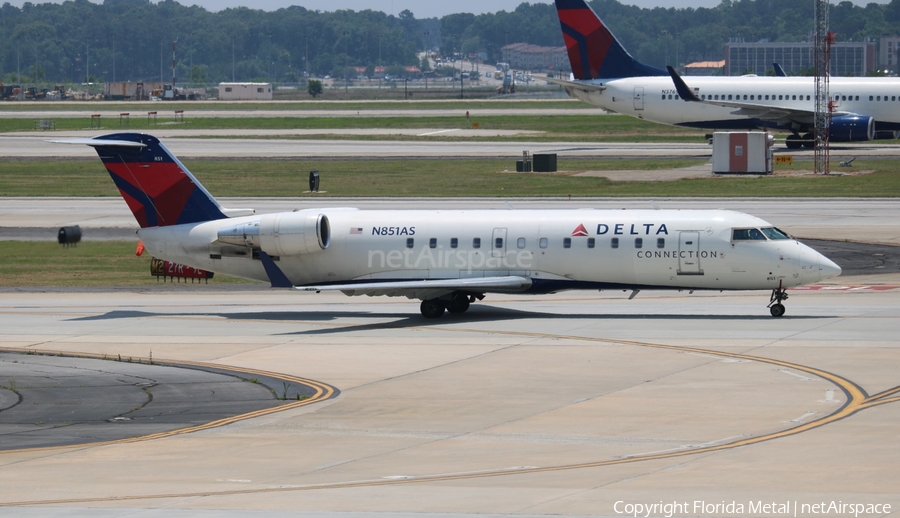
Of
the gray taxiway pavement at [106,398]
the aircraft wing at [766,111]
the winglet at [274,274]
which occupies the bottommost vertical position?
the gray taxiway pavement at [106,398]

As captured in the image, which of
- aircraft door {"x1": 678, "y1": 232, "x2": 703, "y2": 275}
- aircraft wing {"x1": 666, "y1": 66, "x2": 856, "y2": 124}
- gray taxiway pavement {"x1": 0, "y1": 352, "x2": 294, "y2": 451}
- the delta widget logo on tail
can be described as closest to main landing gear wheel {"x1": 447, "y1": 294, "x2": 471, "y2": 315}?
the delta widget logo on tail

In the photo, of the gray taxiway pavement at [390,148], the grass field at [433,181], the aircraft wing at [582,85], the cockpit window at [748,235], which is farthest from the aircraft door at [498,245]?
the aircraft wing at [582,85]

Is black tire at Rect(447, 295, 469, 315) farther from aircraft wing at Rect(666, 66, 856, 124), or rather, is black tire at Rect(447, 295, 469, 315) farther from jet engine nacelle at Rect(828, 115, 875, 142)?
jet engine nacelle at Rect(828, 115, 875, 142)

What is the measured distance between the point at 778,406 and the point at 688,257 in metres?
11.6

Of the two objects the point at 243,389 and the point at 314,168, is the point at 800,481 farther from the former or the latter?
the point at 314,168

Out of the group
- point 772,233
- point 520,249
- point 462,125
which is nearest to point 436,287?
point 520,249

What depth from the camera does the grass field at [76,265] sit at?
155ft

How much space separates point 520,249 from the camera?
3675cm

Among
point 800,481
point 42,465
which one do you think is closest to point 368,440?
point 42,465

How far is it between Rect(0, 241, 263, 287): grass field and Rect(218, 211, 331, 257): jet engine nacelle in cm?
934

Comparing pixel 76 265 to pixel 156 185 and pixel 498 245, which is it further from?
pixel 498 245

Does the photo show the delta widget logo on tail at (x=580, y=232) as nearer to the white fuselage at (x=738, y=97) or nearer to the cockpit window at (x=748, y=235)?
the cockpit window at (x=748, y=235)

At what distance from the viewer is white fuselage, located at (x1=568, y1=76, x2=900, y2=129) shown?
86000 mm

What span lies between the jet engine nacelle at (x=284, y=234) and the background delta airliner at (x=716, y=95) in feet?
163
